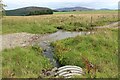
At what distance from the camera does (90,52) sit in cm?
2231

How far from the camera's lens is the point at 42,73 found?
18203 millimetres

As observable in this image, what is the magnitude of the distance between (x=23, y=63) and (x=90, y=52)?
20.1ft

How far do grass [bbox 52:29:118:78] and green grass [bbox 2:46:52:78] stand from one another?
174 cm

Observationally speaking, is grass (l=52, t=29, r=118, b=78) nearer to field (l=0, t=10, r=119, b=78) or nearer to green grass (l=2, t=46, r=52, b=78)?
field (l=0, t=10, r=119, b=78)

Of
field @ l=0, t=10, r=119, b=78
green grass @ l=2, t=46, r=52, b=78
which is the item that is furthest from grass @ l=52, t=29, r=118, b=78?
green grass @ l=2, t=46, r=52, b=78

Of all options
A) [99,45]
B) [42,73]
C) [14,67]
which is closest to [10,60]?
[14,67]

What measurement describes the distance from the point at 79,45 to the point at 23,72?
7.98m

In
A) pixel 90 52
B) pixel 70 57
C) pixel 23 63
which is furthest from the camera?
pixel 90 52

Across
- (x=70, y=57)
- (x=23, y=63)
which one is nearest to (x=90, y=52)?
(x=70, y=57)

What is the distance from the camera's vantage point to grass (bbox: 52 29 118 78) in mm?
19891

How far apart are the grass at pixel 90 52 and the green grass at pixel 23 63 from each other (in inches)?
68.5

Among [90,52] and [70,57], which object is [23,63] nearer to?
[70,57]

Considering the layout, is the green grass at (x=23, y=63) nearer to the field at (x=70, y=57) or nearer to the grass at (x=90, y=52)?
the field at (x=70, y=57)

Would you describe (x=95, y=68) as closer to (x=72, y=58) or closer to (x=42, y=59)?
(x=72, y=58)
